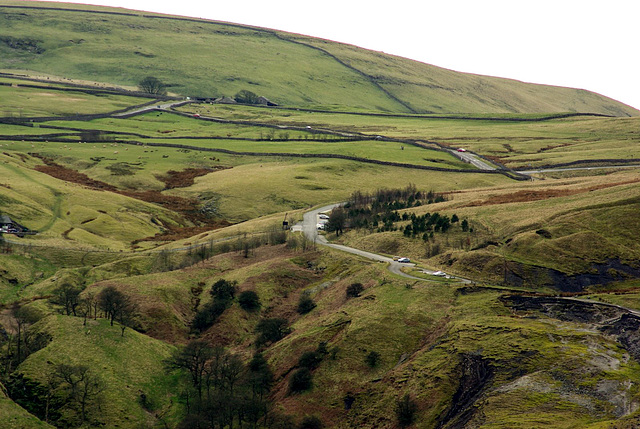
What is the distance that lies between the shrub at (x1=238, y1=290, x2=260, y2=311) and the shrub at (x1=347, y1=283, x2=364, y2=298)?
13476 millimetres

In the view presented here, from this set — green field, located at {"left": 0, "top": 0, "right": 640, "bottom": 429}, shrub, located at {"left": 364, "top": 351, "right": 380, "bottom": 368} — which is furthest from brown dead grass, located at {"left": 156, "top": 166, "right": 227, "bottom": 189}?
shrub, located at {"left": 364, "top": 351, "right": 380, "bottom": 368}

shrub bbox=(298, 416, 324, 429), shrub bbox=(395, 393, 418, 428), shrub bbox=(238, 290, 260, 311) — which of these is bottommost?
shrub bbox=(298, 416, 324, 429)

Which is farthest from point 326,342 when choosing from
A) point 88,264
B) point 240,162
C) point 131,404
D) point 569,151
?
point 569,151

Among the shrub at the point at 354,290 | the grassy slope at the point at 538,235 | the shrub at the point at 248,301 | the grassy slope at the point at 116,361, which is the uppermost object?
the grassy slope at the point at 538,235

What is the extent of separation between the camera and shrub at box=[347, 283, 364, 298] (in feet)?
253

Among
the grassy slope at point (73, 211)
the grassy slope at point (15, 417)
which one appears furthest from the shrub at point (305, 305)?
the grassy slope at point (73, 211)

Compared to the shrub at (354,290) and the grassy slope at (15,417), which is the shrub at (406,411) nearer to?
the shrub at (354,290)

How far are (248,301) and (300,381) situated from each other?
22687mm

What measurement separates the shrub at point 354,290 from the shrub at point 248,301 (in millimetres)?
13476

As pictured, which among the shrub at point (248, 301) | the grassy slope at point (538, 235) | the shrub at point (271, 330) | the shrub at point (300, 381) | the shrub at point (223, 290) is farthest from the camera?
the shrub at point (223, 290)

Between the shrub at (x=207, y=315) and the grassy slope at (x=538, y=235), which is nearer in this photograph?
the grassy slope at (x=538, y=235)

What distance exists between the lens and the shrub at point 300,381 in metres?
62.8

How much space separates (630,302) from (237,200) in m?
103

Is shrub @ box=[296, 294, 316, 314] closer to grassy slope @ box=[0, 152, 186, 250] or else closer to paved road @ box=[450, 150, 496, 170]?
grassy slope @ box=[0, 152, 186, 250]
